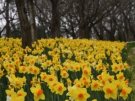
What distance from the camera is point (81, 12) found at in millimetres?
22906

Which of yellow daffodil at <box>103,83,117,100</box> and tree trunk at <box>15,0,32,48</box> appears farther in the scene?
tree trunk at <box>15,0,32,48</box>

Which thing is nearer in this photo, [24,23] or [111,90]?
[111,90]

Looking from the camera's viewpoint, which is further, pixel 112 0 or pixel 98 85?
pixel 112 0

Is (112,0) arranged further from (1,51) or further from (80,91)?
(80,91)

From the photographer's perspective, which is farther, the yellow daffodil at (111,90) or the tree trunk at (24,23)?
the tree trunk at (24,23)

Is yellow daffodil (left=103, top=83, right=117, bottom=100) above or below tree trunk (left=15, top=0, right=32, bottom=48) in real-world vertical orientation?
below

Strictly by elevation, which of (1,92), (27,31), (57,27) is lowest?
(1,92)

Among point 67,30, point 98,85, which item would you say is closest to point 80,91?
point 98,85

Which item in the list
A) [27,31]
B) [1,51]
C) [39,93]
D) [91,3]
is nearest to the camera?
[39,93]

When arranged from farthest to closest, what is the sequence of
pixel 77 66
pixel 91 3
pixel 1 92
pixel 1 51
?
pixel 91 3 < pixel 1 51 < pixel 77 66 < pixel 1 92

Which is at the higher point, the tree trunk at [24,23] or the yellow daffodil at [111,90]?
the tree trunk at [24,23]

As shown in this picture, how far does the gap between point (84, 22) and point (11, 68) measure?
2016 centimetres

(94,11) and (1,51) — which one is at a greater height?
(94,11)

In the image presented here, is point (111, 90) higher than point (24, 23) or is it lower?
lower
